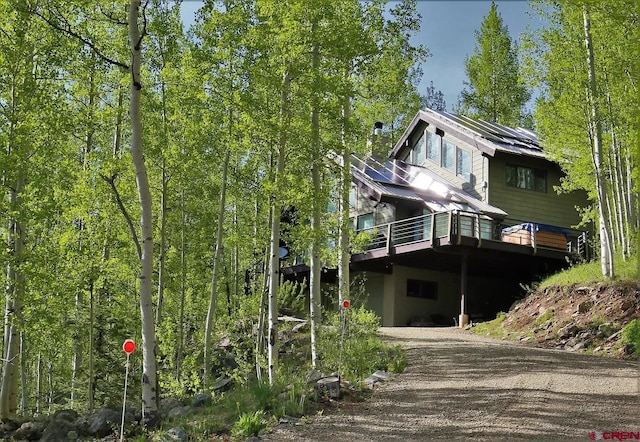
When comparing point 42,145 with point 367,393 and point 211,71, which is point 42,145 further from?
point 367,393

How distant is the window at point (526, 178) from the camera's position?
23156mm

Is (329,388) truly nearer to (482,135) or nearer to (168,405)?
(168,405)

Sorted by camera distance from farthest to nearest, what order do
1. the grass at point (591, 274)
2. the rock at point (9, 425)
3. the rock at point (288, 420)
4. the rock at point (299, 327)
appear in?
the rock at point (299, 327), the grass at point (591, 274), the rock at point (9, 425), the rock at point (288, 420)

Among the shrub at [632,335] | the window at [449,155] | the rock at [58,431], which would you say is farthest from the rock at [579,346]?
the window at [449,155]

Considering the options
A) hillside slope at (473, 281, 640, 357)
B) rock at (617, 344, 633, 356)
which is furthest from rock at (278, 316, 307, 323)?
rock at (617, 344, 633, 356)

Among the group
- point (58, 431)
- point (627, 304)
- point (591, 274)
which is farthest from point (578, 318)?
point (58, 431)

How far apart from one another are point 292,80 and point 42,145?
4.26 m

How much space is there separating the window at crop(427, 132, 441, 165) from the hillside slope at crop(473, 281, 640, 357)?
366 inches

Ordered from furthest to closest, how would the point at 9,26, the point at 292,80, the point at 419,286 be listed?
the point at 419,286 → the point at 292,80 → the point at 9,26

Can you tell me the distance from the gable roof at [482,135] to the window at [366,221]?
4439 millimetres

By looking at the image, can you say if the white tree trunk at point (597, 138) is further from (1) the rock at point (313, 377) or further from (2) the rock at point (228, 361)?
(2) the rock at point (228, 361)

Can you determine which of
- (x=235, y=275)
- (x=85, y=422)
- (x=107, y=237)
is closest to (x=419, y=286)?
(x=235, y=275)

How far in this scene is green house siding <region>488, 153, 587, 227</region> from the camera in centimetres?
2284

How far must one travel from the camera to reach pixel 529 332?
612 inches
